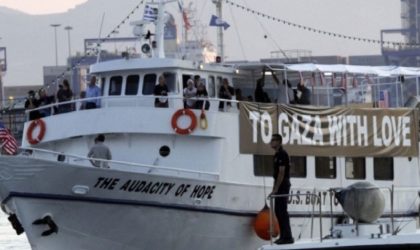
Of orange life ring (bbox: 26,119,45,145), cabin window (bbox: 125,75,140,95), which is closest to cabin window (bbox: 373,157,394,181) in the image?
cabin window (bbox: 125,75,140,95)

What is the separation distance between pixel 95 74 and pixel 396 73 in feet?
21.4

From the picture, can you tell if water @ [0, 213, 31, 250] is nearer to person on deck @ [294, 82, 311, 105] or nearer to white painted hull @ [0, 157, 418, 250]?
person on deck @ [294, 82, 311, 105]

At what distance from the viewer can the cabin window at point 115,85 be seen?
28719 mm

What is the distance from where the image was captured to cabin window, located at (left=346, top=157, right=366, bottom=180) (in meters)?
29.4

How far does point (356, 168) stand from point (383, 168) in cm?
70

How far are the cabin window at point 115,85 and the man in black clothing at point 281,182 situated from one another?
5.00m

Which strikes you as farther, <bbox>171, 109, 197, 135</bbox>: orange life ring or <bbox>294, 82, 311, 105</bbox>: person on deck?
<bbox>294, 82, 311, 105</bbox>: person on deck

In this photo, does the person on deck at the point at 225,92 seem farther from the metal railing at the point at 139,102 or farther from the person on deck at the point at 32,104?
the person on deck at the point at 32,104

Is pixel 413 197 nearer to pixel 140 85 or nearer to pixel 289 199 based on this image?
pixel 289 199

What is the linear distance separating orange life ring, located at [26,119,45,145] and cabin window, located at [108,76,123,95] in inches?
57.1

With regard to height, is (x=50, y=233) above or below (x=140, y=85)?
below

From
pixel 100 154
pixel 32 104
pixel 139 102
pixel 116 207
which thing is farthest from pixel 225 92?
pixel 32 104

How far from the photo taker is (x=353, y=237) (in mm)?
22906

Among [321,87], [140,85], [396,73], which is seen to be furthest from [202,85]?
[396,73]
